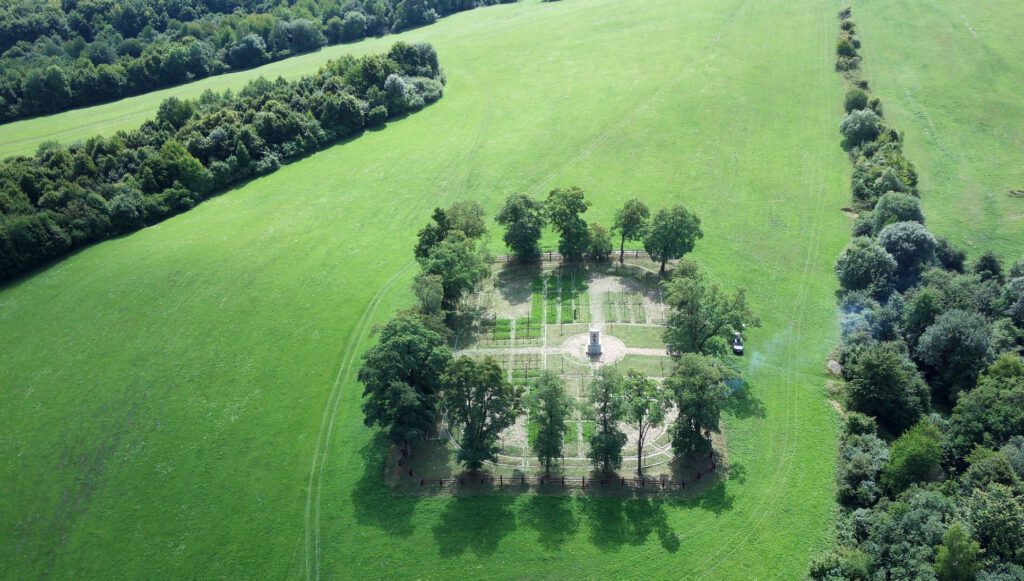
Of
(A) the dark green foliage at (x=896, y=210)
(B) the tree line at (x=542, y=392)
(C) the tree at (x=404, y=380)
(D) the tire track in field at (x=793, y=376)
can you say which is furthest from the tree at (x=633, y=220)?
(C) the tree at (x=404, y=380)

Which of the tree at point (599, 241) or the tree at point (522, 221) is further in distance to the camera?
the tree at point (599, 241)

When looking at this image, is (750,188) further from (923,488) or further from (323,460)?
(323,460)

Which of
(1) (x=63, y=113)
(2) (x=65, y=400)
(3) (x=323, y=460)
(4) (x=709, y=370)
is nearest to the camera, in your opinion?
(4) (x=709, y=370)

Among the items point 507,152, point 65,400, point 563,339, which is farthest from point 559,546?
point 507,152

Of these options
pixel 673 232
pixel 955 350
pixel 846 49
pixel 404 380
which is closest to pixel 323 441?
pixel 404 380

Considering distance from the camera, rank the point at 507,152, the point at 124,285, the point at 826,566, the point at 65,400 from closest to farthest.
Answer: the point at 826,566, the point at 65,400, the point at 124,285, the point at 507,152

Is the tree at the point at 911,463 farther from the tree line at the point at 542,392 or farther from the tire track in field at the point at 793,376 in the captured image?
the tree line at the point at 542,392

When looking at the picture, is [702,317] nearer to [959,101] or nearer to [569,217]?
[569,217]

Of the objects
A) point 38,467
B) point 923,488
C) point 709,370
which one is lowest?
point 38,467

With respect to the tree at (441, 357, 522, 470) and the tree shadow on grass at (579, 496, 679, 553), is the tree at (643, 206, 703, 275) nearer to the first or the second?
the tree at (441, 357, 522, 470)
